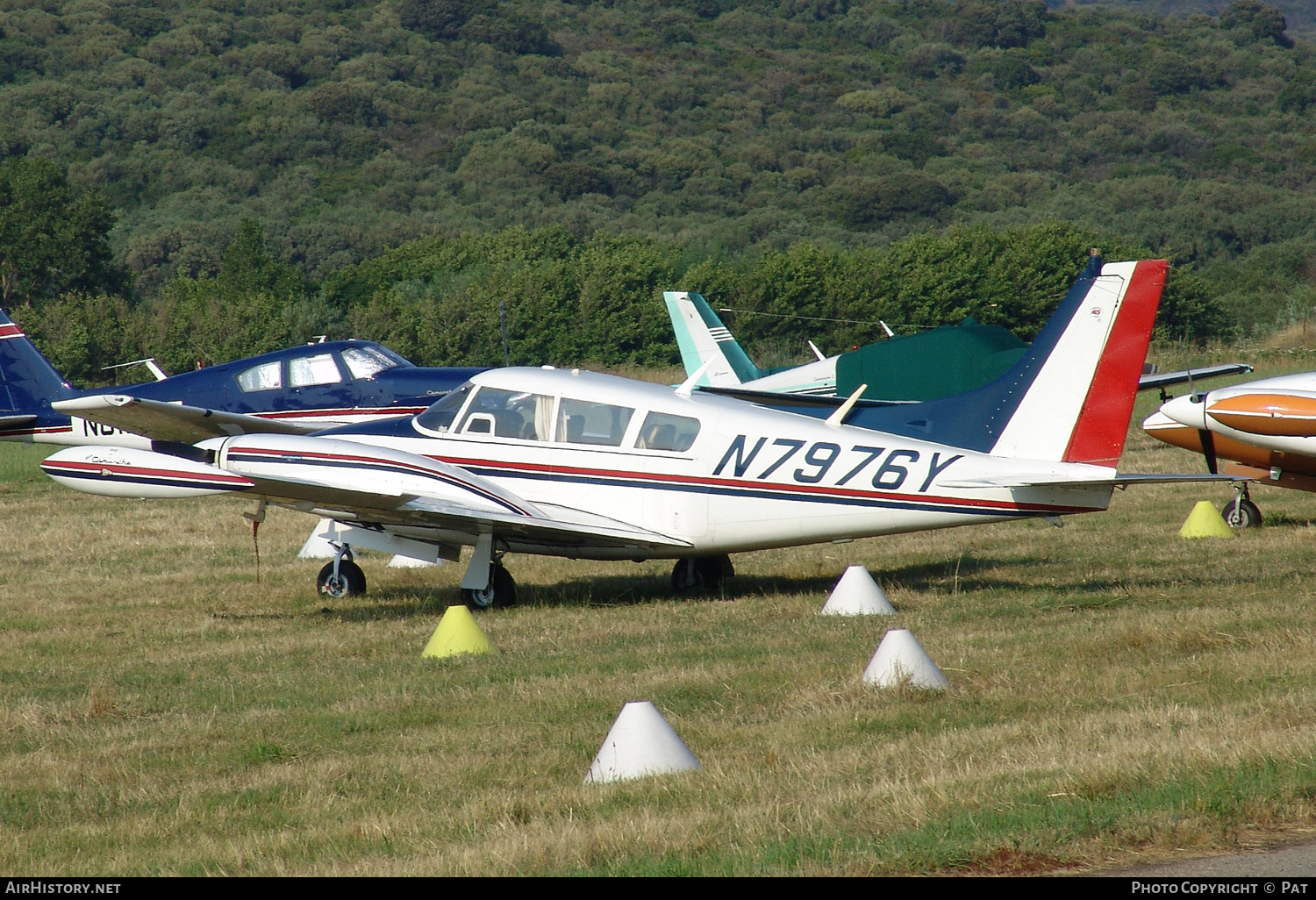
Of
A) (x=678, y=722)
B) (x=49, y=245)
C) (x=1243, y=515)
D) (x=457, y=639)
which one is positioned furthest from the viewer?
(x=49, y=245)

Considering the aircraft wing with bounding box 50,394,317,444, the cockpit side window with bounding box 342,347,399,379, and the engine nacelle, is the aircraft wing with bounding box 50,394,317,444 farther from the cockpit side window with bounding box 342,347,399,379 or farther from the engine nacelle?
the cockpit side window with bounding box 342,347,399,379

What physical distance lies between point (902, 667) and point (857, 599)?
2.70 meters

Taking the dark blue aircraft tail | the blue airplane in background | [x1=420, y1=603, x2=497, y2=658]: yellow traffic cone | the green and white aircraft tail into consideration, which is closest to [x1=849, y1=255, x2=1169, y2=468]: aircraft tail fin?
[x1=420, y1=603, x2=497, y2=658]: yellow traffic cone

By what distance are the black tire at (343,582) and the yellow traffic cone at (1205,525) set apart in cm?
847

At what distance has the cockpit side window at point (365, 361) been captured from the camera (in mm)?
17156

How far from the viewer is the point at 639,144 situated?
124 metres

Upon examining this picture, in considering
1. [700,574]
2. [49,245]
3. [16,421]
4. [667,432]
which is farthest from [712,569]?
[49,245]

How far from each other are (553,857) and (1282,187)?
114884 millimetres

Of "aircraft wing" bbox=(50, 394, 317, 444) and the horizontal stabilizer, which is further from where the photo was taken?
the horizontal stabilizer

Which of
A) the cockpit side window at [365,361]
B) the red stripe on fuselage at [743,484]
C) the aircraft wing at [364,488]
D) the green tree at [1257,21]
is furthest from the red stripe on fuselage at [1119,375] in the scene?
the green tree at [1257,21]

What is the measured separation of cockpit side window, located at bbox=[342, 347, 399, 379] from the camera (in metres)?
17.2

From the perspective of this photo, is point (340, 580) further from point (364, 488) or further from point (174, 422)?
point (174, 422)

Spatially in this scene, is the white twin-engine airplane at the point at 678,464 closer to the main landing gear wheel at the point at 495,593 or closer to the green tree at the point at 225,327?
the main landing gear wheel at the point at 495,593

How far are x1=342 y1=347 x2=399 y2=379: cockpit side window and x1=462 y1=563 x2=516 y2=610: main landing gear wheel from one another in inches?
241
